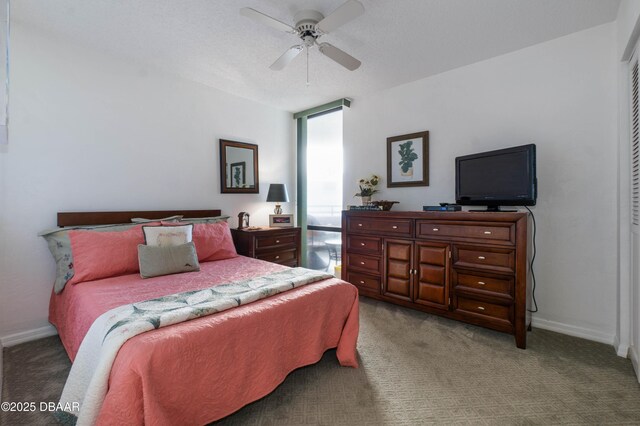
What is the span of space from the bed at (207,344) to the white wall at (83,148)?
0.43 m

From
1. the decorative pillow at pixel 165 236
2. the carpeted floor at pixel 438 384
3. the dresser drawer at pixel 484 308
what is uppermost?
the decorative pillow at pixel 165 236

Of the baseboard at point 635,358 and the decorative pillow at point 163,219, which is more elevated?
the decorative pillow at point 163,219

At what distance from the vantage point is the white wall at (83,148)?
92.7 inches

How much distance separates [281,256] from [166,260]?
65.9 inches

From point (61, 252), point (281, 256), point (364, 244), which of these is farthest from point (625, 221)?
point (61, 252)

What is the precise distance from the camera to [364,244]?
130 inches

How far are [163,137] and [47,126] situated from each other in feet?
3.13

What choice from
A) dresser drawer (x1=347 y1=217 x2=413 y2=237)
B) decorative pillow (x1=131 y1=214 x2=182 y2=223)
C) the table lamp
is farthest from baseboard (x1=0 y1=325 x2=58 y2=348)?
dresser drawer (x1=347 y1=217 x2=413 y2=237)

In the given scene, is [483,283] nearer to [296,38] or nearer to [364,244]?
[364,244]

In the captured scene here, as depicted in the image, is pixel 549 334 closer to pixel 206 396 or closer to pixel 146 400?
pixel 206 396

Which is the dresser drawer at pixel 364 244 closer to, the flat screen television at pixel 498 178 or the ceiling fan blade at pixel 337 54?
the flat screen television at pixel 498 178

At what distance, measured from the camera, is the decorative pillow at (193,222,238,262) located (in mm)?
2734

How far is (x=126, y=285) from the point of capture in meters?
1.99

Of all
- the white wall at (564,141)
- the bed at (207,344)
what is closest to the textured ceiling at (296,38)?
the white wall at (564,141)
